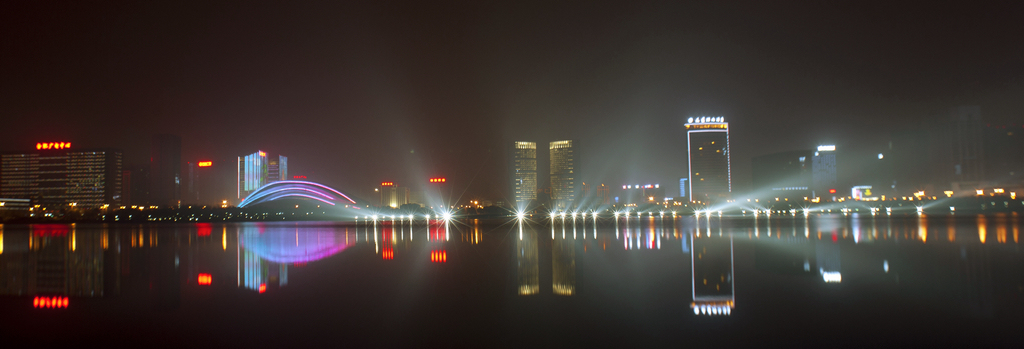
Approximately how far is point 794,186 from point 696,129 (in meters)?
36.9

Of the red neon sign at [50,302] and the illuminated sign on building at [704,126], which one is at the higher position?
the illuminated sign on building at [704,126]

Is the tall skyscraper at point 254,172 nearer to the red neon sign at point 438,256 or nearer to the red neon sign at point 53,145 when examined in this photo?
the red neon sign at point 53,145

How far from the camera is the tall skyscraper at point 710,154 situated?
→ 167875mm

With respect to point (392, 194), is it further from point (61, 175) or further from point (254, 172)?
point (61, 175)

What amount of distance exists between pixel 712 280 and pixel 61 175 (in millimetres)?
152073

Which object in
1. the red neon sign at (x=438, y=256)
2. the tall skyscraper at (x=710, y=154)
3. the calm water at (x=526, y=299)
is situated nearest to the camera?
the calm water at (x=526, y=299)

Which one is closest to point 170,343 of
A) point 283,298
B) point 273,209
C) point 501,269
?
point 283,298

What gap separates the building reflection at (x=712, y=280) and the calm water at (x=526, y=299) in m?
0.06

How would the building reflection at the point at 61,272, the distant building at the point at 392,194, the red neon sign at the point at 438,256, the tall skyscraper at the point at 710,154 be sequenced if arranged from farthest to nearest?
the tall skyscraper at the point at 710,154
the distant building at the point at 392,194
the red neon sign at the point at 438,256
the building reflection at the point at 61,272

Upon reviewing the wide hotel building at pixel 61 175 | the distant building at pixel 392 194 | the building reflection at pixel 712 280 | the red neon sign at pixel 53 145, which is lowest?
the building reflection at pixel 712 280

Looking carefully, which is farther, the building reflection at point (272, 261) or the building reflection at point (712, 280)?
the building reflection at point (272, 261)

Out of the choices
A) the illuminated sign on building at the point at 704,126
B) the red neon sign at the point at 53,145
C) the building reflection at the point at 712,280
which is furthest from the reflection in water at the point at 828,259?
the illuminated sign on building at the point at 704,126

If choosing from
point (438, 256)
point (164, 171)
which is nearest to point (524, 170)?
point (164, 171)

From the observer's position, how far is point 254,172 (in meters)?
139
